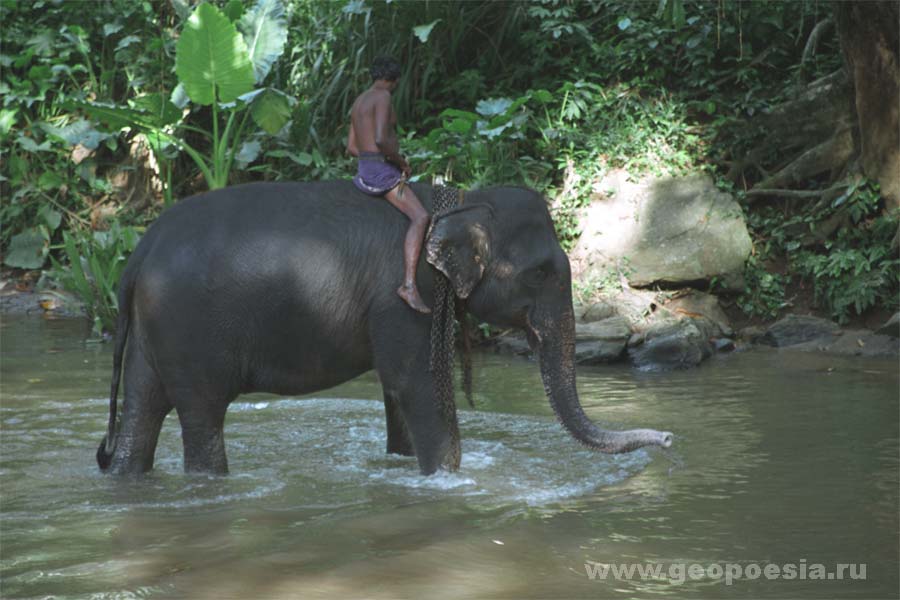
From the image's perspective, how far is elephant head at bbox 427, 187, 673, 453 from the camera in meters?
5.91

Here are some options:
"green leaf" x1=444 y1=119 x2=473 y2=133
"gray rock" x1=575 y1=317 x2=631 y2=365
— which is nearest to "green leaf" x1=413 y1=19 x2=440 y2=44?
"green leaf" x1=444 y1=119 x2=473 y2=133

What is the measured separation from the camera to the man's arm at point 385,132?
6105mm

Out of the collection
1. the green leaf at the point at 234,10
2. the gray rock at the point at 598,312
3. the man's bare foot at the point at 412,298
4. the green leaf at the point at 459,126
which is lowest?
the gray rock at the point at 598,312

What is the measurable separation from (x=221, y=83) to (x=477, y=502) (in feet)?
25.4

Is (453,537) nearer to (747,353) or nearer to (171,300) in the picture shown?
(171,300)

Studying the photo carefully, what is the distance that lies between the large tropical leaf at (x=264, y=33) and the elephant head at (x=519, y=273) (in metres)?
7.47

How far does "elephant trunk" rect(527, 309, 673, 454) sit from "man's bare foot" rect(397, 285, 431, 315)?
58 cm

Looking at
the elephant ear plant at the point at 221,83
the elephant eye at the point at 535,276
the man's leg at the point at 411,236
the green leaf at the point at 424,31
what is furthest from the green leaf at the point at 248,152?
the elephant eye at the point at 535,276

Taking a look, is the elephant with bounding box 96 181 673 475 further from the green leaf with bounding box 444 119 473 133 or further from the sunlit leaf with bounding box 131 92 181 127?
the sunlit leaf with bounding box 131 92 181 127

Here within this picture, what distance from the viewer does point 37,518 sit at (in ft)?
17.3

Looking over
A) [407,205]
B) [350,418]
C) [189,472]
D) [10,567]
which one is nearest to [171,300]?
[189,472]

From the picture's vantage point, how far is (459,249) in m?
5.92

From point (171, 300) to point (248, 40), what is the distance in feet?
26.1

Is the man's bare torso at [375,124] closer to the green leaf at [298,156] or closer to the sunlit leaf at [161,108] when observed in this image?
the green leaf at [298,156]
